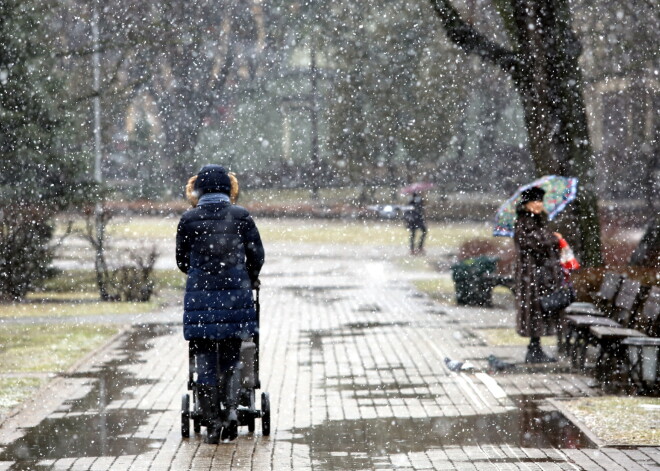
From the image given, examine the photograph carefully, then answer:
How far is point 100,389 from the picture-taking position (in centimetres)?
1084

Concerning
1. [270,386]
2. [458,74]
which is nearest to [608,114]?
[458,74]

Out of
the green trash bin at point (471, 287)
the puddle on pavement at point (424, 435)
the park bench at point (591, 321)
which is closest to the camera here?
the puddle on pavement at point (424, 435)

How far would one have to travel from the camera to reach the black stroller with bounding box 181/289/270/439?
26.9 ft

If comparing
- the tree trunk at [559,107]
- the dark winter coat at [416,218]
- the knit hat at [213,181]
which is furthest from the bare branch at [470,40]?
the dark winter coat at [416,218]

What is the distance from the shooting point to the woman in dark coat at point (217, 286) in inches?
311

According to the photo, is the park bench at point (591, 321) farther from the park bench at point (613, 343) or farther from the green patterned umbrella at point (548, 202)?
the green patterned umbrella at point (548, 202)

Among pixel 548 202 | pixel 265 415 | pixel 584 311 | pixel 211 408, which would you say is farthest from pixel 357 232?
pixel 211 408

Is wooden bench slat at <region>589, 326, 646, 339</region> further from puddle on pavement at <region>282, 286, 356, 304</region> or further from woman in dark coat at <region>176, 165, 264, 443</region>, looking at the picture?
puddle on pavement at <region>282, 286, 356, 304</region>

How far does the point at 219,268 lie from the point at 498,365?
459 cm

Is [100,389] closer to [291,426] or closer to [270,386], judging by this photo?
[270,386]

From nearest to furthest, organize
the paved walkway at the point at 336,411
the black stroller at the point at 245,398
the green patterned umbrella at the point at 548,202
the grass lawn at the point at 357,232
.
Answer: the paved walkway at the point at 336,411 → the black stroller at the point at 245,398 → the green patterned umbrella at the point at 548,202 → the grass lawn at the point at 357,232

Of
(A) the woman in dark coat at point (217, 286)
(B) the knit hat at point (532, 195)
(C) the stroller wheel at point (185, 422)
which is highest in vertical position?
(B) the knit hat at point (532, 195)

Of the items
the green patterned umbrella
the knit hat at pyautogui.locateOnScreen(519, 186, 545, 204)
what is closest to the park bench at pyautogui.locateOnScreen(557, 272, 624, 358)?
the green patterned umbrella

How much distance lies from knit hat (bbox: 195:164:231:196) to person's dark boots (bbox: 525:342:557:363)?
16.4 ft
